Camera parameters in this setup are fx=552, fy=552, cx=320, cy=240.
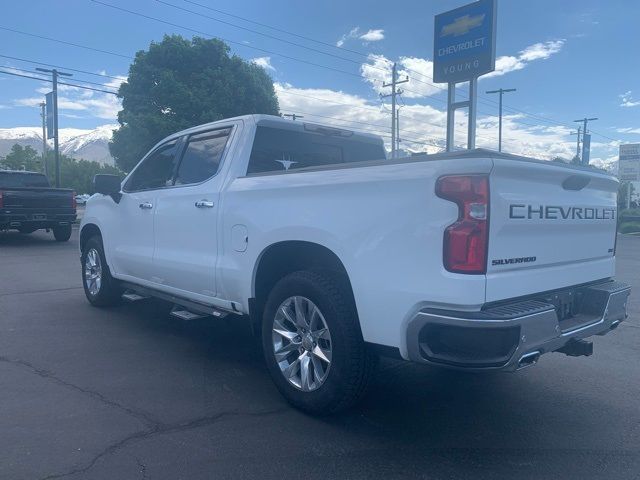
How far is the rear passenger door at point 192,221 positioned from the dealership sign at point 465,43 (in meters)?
8.57

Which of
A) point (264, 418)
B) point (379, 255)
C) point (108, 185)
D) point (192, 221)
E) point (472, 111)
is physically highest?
point (472, 111)

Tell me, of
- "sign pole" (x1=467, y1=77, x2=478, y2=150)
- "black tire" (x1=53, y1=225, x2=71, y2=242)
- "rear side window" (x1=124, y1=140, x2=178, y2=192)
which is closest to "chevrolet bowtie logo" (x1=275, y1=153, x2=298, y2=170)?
"rear side window" (x1=124, y1=140, x2=178, y2=192)

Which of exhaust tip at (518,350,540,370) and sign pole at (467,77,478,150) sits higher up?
sign pole at (467,77,478,150)

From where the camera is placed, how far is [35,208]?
14.0 metres

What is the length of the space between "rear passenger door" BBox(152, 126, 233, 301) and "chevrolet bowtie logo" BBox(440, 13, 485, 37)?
28.9 ft

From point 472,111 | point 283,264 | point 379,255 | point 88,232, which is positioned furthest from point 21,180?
point 379,255

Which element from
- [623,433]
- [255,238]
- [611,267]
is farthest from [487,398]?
[255,238]

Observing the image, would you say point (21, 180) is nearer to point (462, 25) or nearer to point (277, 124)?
point (462, 25)

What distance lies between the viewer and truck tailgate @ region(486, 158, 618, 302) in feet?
9.73

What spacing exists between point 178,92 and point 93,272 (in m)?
21.0

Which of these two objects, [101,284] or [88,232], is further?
[88,232]

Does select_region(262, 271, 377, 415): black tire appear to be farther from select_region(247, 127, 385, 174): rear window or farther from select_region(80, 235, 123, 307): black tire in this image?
select_region(80, 235, 123, 307): black tire

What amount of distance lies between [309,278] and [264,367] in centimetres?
147

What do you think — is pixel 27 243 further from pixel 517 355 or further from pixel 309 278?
pixel 517 355
